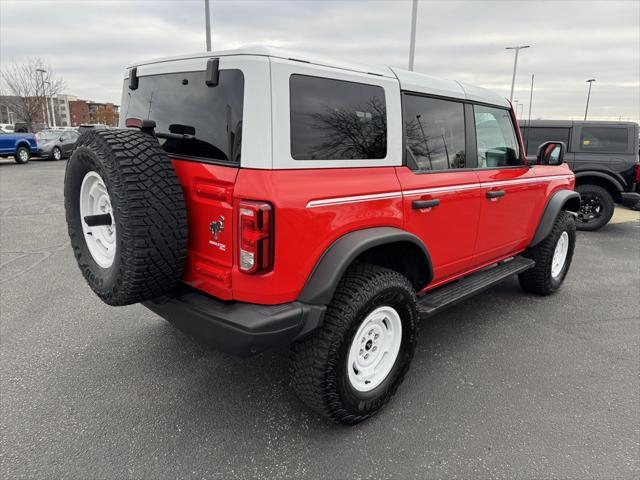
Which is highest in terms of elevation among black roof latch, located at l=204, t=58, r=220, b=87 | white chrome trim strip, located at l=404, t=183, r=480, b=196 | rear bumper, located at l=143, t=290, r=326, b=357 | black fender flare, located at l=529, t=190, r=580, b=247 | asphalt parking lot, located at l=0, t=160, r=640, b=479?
black roof latch, located at l=204, t=58, r=220, b=87

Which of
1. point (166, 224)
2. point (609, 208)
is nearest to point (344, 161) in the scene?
point (166, 224)

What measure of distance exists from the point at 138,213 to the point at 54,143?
72.9ft

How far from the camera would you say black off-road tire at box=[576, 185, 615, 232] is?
7992mm

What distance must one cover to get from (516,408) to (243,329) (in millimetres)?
1860

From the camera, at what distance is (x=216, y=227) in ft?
7.20

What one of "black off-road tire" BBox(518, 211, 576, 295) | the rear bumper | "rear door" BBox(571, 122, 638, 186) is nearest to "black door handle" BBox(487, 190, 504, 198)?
"black off-road tire" BBox(518, 211, 576, 295)

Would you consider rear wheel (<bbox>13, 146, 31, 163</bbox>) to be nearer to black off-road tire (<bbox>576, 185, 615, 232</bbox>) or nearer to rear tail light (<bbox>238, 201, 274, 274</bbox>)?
black off-road tire (<bbox>576, 185, 615, 232</bbox>)

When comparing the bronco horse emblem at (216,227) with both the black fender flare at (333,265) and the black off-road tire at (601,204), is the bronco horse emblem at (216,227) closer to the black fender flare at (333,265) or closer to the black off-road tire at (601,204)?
the black fender flare at (333,265)

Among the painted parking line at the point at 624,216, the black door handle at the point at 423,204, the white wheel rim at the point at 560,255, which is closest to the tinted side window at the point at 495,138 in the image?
the black door handle at the point at 423,204

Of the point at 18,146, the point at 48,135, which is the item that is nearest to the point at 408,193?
the point at 18,146

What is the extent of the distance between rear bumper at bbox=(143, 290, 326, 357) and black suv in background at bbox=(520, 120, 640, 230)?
751 cm

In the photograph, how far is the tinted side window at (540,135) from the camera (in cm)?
821

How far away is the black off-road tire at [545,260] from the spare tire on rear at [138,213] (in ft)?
11.9

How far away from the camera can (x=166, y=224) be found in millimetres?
2152
